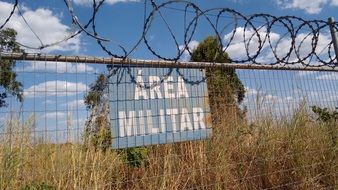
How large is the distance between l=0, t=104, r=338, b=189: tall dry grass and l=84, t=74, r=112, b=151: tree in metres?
0.15

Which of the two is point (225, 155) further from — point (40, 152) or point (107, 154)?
point (40, 152)

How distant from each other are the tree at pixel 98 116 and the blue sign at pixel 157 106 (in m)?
0.10

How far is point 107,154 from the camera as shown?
15.2 feet

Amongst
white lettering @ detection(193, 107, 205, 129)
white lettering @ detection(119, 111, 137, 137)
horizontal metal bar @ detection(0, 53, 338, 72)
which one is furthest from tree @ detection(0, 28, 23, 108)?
white lettering @ detection(193, 107, 205, 129)

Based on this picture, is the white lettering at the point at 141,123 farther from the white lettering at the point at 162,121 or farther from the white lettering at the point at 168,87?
the white lettering at the point at 168,87

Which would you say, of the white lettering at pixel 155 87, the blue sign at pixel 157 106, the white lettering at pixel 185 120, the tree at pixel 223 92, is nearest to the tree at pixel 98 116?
the blue sign at pixel 157 106

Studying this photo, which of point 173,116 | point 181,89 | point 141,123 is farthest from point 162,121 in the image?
point 181,89

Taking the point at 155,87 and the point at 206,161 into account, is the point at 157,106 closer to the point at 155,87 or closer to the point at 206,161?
the point at 155,87

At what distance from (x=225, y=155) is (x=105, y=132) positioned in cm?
164

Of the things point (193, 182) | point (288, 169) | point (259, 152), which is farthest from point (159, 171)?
point (288, 169)

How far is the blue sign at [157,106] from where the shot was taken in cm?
450

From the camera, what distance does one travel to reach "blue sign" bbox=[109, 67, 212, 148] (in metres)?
4.50

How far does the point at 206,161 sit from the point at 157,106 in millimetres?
1023

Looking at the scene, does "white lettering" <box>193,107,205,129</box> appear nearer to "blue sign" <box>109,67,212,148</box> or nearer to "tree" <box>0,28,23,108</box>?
"blue sign" <box>109,67,212,148</box>
